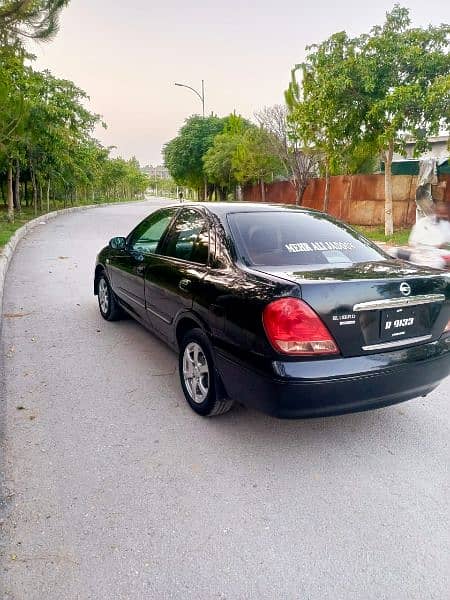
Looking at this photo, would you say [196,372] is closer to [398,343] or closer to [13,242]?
[398,343]

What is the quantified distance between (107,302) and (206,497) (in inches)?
139

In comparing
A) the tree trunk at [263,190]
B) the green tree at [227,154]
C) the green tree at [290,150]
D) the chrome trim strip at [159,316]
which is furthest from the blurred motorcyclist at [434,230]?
the green tree at [227,154]

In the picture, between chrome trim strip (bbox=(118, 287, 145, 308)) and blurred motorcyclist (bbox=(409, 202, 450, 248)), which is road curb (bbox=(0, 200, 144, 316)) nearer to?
chrome trim strip (bbox=(118, 287, 145, 308))

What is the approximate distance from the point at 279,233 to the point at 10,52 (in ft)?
37.8

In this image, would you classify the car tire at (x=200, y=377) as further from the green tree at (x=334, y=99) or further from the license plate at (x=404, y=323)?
the green tree at (x=334, y=99)

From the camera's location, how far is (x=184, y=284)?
134 inches

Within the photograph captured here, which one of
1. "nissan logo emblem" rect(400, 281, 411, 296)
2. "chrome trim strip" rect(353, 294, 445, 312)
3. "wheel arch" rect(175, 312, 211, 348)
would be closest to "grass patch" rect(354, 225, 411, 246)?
"wheel arch" rect(175, 312, 211, 348)

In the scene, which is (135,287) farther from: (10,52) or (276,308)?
(10,52)

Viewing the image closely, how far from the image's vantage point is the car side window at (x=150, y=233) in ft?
14.0

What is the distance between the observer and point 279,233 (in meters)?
3.36

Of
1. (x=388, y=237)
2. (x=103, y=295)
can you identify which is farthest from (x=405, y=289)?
(x=388, y=237)

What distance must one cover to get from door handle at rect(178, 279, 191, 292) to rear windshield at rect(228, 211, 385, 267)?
0.50 m

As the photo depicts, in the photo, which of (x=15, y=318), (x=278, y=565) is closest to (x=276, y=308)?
(x=278, y=565)

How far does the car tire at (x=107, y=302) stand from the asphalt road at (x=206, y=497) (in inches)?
54.6
